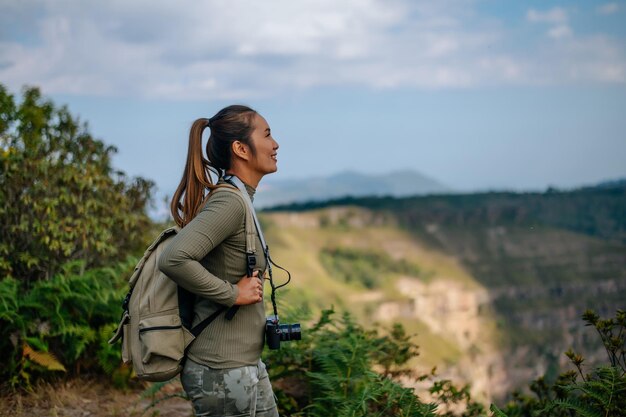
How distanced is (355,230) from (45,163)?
5077 inches

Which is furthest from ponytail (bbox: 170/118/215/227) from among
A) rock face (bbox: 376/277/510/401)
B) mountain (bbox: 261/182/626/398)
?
rock face (bbox: 376/277/510/401)

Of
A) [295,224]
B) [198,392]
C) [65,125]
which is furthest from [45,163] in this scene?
[295,224]

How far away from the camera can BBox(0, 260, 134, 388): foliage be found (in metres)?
5.37

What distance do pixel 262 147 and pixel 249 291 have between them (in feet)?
1.91

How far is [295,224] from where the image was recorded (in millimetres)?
134000

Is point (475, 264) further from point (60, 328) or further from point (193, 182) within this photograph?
point (193, 182)

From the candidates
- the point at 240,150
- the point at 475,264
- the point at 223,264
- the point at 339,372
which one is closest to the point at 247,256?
the point at 223,264

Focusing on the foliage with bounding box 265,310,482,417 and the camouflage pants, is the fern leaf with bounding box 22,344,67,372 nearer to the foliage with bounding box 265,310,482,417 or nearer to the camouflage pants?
the foliage with bounding box 265,310,482,417

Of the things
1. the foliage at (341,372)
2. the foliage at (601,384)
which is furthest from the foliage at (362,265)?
the foliage at (601,384)

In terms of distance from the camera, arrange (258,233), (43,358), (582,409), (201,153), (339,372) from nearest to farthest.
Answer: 1. (258,233)
2. (201,153)
3. (582,409)
4. (339,372)
5. (43,358)

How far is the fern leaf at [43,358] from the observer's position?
5.32m

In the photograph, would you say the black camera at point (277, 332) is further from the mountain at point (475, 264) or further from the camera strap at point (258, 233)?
the mountain at point (475, 264)

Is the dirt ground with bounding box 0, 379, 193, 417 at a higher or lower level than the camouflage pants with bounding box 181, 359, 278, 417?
lower

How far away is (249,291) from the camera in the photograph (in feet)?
8.92
